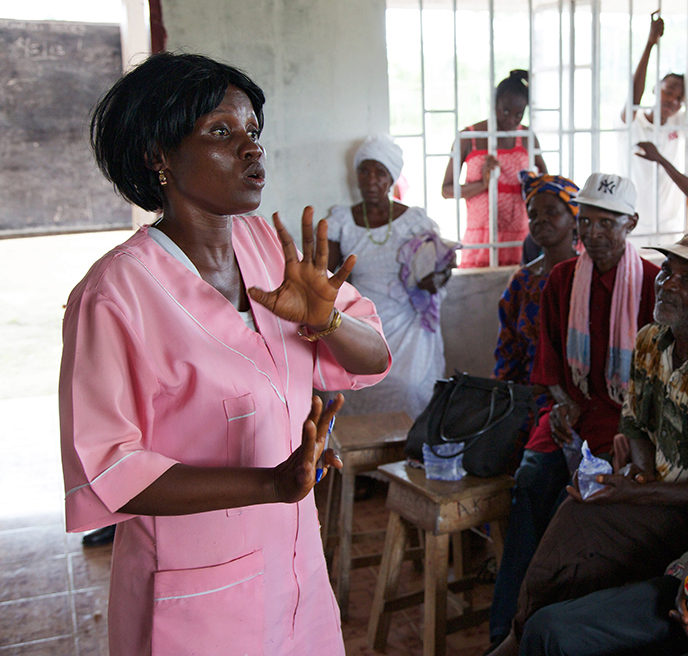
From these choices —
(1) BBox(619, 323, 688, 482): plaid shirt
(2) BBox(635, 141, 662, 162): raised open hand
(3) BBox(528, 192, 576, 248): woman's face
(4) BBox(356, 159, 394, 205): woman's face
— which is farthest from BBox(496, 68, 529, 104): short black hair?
(1) BBox(619, 323, 688, 482): plaid shirt

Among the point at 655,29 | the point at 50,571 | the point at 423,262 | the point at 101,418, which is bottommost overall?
the point at 50,571

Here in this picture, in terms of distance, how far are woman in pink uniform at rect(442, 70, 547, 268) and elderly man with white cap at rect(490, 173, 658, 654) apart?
5.74ft

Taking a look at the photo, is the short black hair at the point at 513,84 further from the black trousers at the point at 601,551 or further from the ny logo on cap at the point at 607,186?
the black trousers at the point at 601,551

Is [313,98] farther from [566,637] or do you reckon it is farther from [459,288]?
[566,637]

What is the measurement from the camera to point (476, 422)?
8.62 ft

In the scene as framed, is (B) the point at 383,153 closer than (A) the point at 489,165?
Yes

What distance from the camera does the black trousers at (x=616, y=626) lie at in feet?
5.97

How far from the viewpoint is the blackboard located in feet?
28.4

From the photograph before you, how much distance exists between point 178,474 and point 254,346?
259 mm

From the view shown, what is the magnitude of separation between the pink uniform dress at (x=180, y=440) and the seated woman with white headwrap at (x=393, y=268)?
2852mm

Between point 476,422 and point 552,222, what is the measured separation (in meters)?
1.23

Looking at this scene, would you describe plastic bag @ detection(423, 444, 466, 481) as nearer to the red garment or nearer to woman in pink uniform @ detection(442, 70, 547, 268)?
the red garment

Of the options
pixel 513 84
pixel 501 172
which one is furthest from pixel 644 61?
pixel 501 172

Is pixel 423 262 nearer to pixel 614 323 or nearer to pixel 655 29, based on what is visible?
pixel 614 323
